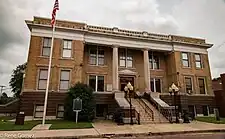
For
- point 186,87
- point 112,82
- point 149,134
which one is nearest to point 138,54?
point 112,82

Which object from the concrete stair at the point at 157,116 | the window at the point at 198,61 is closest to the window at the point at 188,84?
the window at the point at 198,61

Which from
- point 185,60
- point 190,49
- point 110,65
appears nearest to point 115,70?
point 110,65

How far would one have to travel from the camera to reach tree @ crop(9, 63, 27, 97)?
141 ft

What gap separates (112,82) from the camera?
22078mm

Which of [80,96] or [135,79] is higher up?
[135,79]

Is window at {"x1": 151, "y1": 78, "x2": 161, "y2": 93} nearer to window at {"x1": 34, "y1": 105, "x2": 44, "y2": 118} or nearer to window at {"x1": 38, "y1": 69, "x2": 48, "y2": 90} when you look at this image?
window at {"x1": 38, "y1": 69, "x2": 48, "y2": 90}

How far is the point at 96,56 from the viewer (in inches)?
901

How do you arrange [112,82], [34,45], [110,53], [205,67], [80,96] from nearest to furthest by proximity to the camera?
[80,96], [34,45], [112,82], [110,53], [205,67]

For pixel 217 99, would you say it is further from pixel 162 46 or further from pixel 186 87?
pixel 162 46

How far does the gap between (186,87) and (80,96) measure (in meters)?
14.5

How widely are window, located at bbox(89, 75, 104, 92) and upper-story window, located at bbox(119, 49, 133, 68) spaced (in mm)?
3549

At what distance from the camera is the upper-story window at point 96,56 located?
22.6 meters

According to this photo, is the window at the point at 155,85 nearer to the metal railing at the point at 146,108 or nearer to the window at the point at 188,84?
the window at the point at 188,84

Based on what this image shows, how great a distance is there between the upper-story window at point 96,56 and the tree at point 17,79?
26851mm
